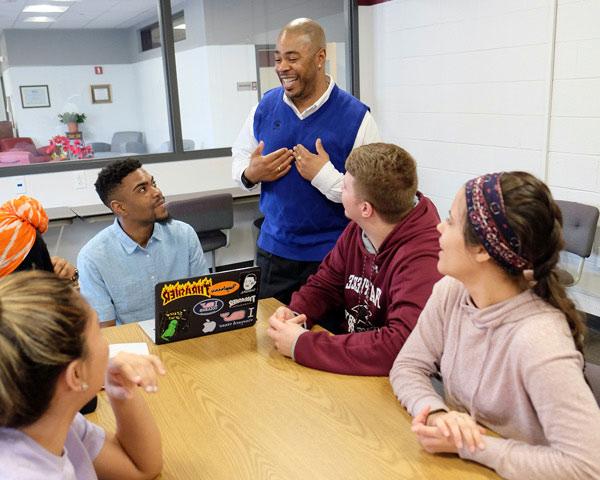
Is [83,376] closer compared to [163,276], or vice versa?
[83,376]

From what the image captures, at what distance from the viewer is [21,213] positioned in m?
1.80

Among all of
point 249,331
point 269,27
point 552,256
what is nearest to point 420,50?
point 269,27

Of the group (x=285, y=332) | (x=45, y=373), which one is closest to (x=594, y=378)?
(x=285, y=332)

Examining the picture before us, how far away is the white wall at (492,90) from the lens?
11.4 ft

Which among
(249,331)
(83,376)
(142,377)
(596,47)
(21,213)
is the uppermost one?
(596,47)

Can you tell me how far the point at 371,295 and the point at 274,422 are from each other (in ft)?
2.00

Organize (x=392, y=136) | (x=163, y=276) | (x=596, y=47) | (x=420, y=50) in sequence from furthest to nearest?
(x=392, y=136) → (x=420, y=50) → (x=596, y=47) → (x=163, y=276)

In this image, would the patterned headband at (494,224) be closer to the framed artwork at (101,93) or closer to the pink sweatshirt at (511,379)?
the pink sweatshirt at (511,379)

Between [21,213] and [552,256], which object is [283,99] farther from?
[552,256]

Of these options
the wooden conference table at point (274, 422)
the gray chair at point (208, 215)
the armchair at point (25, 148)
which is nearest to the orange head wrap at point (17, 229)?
the wooden conference table at point (274, 422)

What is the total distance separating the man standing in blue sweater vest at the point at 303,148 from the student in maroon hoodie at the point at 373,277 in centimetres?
42

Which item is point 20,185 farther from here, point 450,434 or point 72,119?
point 450,434

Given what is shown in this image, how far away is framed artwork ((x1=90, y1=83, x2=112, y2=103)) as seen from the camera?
5.15 meters

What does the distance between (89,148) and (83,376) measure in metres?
4.25
